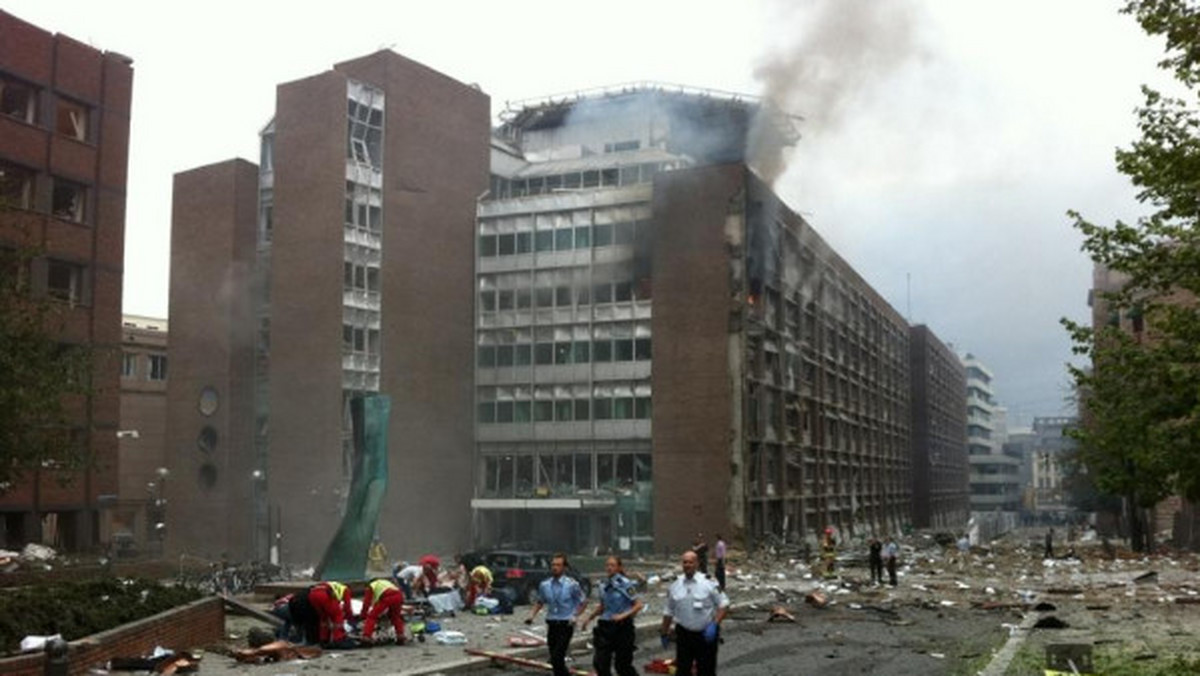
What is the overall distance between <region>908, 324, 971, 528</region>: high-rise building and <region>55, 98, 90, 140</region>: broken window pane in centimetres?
8337

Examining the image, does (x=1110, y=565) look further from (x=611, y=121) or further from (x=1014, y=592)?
(x=611, y=121)

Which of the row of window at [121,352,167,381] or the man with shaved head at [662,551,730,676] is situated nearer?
the man with shaved head at [662,551,730,676]

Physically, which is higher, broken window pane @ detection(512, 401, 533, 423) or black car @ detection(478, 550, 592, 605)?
broken window pane @ detection(512, 401, 533, 423)

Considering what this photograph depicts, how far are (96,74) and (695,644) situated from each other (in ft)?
129

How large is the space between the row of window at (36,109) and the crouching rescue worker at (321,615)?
2912 centimetres

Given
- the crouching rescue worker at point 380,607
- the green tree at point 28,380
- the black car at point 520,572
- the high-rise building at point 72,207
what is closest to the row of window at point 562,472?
the high-rise building at point 72,207

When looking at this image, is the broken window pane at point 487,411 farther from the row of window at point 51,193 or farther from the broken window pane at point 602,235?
the row of window at point 51,193

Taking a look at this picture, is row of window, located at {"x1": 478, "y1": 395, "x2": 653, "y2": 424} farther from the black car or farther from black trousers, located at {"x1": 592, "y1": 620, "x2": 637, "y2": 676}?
black trousers, located at {"x1": 592, "y1": 620, "x2": 637, "y2": 676}

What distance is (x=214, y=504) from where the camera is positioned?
199 feet

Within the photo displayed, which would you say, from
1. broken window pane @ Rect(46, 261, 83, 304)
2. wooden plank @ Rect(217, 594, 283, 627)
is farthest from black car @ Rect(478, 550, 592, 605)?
broken window pane @ Rect(46, 261, 83, 304)

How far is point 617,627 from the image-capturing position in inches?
536

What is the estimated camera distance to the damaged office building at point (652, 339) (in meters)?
56.3

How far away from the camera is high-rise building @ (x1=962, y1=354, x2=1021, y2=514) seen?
168500mm

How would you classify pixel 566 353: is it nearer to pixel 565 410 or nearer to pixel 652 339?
pixel 565 410
